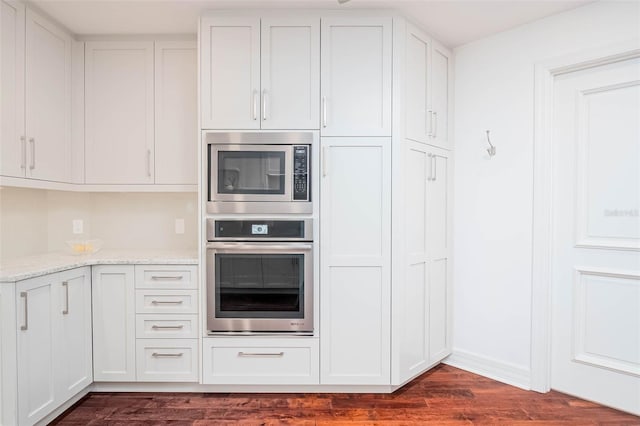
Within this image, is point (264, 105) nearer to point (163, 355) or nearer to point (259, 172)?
point (259, 172)

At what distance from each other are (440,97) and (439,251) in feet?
3.71

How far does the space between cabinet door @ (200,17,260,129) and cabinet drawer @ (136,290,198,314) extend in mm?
1081

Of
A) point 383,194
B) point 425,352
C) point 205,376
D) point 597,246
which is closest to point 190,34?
point 383,194

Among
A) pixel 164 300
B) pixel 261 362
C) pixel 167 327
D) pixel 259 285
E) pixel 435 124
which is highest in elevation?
pixel 435 124

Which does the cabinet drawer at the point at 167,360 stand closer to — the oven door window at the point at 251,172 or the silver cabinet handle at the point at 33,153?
the oven door window at the point at 251,172

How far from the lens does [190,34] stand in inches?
108

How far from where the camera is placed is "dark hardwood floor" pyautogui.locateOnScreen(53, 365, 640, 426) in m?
2.21

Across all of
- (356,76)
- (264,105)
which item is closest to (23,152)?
(264,105)

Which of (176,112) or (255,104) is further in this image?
(176,112)

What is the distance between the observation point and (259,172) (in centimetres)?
241

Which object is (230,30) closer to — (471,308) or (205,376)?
(205,376)

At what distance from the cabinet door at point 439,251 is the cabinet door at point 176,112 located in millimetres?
1728

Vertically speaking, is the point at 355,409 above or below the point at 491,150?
below

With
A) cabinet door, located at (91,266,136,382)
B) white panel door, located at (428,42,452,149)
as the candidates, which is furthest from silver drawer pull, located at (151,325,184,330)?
white panel door, located at (428,42,452,149)
